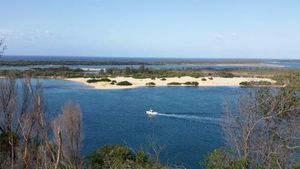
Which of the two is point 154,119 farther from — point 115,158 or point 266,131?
point 266,131

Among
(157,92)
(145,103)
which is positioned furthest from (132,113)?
(157,92)

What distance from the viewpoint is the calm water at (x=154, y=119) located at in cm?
2567

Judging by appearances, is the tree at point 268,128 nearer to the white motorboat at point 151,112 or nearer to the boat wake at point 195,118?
the boat wake at point 195,118

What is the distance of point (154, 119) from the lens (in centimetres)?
3369

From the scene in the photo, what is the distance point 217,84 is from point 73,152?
4465 cm

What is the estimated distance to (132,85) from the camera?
59.1 metres

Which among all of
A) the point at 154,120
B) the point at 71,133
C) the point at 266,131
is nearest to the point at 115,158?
the point at 71,133

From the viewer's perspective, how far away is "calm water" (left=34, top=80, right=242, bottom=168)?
2567cm

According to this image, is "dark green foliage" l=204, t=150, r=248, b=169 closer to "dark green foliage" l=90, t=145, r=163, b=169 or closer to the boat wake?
"dark green foliage" l=90, t=145, r=163, b=169

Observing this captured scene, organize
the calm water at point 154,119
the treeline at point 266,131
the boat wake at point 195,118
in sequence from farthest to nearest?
the boat wake at point 195,118 < the calm water at point 154,119 < the treeline at point 266,131

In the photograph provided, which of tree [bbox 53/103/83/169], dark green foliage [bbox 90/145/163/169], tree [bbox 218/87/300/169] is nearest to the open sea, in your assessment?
tree [bbox 218/87/300/169]

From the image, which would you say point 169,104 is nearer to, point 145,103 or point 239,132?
point 145,103

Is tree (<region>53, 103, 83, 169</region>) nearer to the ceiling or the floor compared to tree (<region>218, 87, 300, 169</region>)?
nearer to the floor

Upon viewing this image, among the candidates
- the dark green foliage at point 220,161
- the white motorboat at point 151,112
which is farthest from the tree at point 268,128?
the white motorboat at point 151,112
